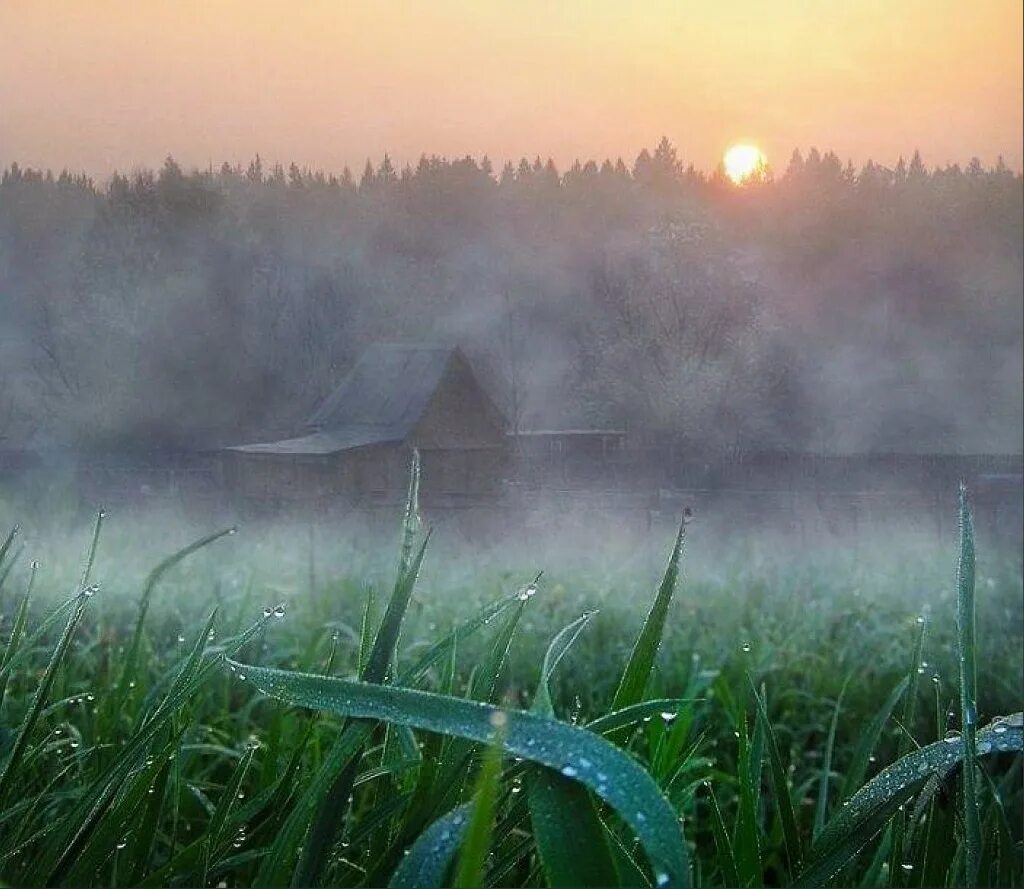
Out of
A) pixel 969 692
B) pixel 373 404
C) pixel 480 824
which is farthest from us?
pixel 373 404

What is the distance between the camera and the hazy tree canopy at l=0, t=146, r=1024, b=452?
69cm

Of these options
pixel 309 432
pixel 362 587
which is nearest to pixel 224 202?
pixel 309 432

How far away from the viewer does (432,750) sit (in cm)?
43

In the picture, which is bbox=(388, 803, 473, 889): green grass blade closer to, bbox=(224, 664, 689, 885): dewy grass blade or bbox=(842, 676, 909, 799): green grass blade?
bbox=(224, 664, 689, 885): dewy grass blade

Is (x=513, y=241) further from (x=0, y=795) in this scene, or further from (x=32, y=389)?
(x=0, y=795)

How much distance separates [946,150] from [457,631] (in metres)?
0.70

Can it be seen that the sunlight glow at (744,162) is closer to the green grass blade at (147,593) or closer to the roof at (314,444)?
the roof at (314,444)

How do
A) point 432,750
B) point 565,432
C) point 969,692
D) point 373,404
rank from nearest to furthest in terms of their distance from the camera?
1. point 969,692
2. point 432,750
3. point 373,404
4. point 565,432

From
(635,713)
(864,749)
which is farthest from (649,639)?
(864,749)

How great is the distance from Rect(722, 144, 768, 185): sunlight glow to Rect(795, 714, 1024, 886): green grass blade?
0.51 m

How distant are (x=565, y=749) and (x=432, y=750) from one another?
18cm

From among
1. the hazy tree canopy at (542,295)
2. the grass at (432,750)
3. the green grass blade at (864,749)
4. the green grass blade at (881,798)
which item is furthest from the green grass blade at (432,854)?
the hazy tree canopy at (542,295)

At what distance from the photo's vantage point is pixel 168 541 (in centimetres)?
77

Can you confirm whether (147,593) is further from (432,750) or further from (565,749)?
(565,749)
